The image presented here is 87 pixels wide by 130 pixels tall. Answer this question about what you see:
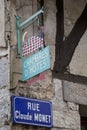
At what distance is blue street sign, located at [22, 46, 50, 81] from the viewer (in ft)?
17.7

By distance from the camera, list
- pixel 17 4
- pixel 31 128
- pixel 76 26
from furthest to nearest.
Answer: pixel 76 26 → pixel 17 4 → pixel 31 128

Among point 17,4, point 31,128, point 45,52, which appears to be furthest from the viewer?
point 17,4

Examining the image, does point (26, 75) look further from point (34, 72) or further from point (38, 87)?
point (38, 87)

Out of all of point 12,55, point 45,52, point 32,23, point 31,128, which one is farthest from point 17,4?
point 31,128

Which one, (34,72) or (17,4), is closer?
(34,72)

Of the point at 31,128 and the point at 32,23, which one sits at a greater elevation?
the point at 32,23

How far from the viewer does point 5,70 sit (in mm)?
5832

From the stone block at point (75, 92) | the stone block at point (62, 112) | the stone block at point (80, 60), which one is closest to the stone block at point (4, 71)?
the stone block at point (62, 112)

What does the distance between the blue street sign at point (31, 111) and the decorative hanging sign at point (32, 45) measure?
63 cm

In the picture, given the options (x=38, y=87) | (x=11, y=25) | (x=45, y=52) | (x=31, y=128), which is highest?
(x=11, y=25)

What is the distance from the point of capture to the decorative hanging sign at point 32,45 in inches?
231

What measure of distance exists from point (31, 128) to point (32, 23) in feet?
4.94

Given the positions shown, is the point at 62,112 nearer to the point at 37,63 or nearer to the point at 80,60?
the point at 80,60

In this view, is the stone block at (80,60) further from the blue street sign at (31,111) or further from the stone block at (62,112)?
the blue street sign at (31,111)
